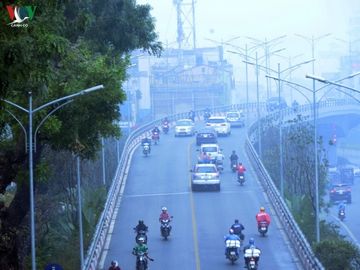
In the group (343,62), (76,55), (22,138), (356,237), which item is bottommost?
(356,237)

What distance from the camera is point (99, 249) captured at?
39781 millimetres

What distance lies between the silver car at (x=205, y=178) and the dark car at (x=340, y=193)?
1021cm

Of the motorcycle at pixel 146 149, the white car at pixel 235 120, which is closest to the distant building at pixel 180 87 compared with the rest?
the white car at pixel 235 120

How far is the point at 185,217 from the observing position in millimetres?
47625


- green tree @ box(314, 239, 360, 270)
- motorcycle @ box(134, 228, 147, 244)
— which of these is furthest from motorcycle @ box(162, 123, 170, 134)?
green tree @ box(314, 239, 360, 270)

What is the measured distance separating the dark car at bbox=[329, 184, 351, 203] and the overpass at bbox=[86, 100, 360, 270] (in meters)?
4.50

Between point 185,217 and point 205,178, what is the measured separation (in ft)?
25.5

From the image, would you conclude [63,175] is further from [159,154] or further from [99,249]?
[159,154]


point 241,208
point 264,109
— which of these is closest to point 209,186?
point 241,208

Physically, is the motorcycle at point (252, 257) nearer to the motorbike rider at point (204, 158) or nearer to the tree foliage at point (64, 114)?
the tree foliage at point (64, 114)

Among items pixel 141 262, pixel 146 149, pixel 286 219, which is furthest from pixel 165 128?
pixel 141 262

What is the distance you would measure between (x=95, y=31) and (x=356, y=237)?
17102 millimetres

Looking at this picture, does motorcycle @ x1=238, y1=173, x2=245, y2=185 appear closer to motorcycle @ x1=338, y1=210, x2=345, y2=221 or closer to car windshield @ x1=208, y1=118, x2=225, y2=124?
motorcycle @ x1=338, y1=210, x2=345, y2=221

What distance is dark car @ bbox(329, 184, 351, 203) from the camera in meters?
63.7
